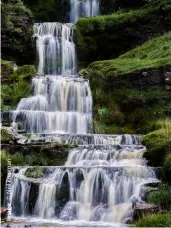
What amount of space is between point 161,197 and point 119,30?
16.7m

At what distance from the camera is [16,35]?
24.3m

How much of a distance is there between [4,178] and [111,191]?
3069mm

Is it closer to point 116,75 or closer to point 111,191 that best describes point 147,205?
point 111,191

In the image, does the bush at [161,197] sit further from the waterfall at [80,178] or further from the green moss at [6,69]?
the green moss at [6,69]

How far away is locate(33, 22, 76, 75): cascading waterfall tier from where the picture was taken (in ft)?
77.7

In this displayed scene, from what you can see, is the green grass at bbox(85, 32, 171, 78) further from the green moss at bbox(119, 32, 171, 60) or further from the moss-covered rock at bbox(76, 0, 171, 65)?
the moss-covered rock at bbox(76, 0, 171, 65)

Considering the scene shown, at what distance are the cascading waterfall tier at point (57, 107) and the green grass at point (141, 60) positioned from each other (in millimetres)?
1318

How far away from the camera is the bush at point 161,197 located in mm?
9987

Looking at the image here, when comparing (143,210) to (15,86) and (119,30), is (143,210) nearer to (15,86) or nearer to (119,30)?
(15,86)

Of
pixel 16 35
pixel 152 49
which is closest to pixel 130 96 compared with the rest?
pixel 152 49

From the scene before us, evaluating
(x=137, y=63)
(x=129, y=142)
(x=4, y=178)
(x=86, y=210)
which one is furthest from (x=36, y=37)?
(x=86, y=210)

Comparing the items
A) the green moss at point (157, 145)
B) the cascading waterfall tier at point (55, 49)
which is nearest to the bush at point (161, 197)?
the green moss at point (157, 145)


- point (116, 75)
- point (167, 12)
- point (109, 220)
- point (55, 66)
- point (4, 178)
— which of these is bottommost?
point (109, 220)

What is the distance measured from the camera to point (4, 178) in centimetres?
1242
